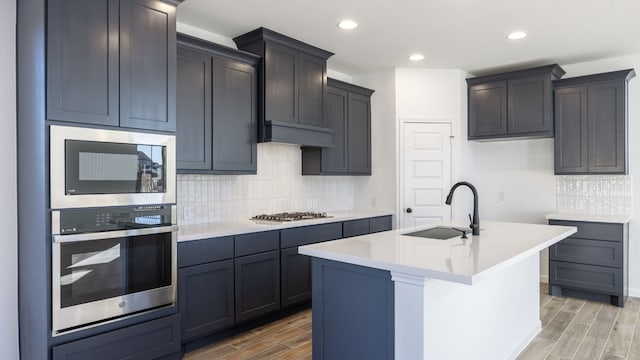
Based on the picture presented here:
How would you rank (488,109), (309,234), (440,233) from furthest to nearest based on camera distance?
(488,109), (309,234), (440,233)

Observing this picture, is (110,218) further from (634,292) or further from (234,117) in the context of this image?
(634,292)

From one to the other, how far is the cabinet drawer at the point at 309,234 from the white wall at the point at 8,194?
6.15 feet

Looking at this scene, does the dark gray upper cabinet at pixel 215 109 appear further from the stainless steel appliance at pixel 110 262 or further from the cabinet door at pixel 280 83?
the stainless steel appliance at pixel 110 262

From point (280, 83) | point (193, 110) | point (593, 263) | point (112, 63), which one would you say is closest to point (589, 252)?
point (593, 263)

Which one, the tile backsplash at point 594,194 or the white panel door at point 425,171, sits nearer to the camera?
the tile backsplash at point 594,194

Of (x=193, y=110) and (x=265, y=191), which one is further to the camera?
(x=265, y=191)

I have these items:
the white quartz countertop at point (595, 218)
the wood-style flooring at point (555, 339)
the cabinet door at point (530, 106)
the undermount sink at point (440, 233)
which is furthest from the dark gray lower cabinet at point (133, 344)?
the cabinet door at point (530, 106)

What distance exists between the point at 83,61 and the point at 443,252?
2219 mm

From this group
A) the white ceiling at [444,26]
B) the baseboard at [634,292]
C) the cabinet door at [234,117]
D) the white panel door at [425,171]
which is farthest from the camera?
the white panel door at [425,171]

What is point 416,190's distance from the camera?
4.88m

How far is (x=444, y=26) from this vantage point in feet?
11.6

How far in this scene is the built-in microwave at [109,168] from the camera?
7.00ft

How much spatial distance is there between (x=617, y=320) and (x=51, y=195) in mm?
4505

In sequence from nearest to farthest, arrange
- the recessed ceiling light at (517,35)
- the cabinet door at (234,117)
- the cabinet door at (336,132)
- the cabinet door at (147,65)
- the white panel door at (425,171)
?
the cabinet door at (147,65)
the cabinet door at (234,117)
the recessed ceiling light at (517,35)
the cabinet door at (336,132)
the white panel door at (425,171)
